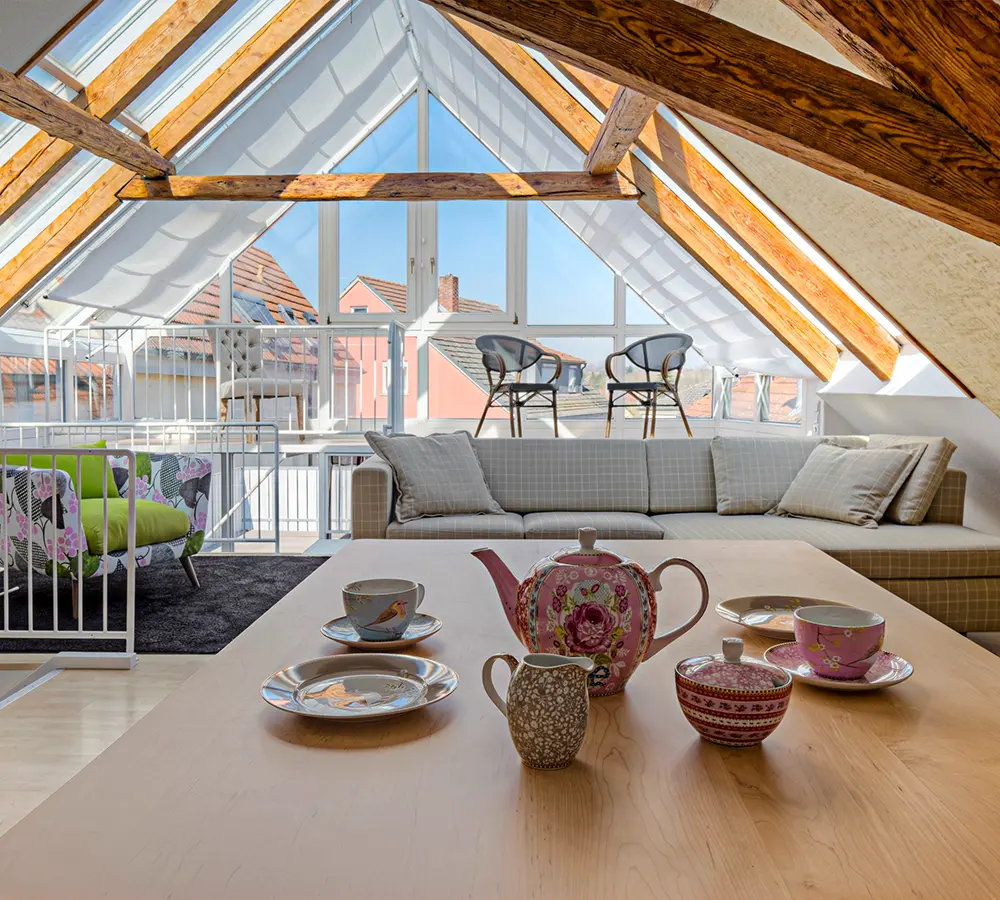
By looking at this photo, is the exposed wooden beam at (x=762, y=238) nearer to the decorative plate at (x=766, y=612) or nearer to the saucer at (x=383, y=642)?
the decorative plate at (x=766, y=612)

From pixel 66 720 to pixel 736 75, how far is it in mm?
2605

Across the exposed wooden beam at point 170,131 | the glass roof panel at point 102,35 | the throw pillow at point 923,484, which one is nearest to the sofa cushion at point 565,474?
the throw pillow at point 923,484

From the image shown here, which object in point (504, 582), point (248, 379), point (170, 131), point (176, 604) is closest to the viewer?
point (504, 582)

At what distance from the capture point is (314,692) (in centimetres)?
107

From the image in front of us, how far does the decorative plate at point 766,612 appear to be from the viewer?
1350mm

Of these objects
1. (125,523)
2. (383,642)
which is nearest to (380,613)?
(383,642)

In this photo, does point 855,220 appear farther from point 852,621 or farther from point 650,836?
point 650,836

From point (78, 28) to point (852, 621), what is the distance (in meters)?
4.71

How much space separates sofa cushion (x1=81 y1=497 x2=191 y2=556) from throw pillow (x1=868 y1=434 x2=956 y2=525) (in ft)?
10.7

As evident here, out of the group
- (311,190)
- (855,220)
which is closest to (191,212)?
(311,190)

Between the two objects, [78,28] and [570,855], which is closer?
[570,855]

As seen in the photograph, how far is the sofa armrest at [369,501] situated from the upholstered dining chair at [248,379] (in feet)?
10.3

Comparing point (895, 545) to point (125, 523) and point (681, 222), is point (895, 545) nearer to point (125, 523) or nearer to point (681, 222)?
point (681, 222)

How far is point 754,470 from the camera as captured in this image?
433 cm
